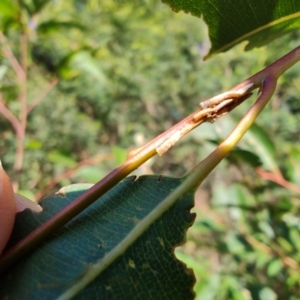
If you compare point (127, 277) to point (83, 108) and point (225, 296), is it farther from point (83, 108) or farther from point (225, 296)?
point (83, 108)

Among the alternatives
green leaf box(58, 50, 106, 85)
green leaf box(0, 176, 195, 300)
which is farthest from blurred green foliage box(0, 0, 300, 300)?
green leaf box(0, 176, 195, 300)

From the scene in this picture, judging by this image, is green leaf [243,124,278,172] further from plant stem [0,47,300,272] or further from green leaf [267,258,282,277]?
plant stem [0,47,300,272]

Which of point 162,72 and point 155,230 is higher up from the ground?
point 155,230

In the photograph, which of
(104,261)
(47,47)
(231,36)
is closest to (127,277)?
(104,261)

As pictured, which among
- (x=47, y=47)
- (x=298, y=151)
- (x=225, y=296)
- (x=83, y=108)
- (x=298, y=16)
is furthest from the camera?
(x=83, y=108)

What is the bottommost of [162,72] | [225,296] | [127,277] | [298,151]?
[162,72]

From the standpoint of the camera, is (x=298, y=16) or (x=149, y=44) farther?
(x=149, y=44)

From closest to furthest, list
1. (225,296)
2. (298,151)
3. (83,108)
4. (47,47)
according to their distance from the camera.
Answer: (298,151)
(225,296)
(47,47)
(83,108)

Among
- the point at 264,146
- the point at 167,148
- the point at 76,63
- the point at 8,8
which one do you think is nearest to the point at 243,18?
the point at 167,148

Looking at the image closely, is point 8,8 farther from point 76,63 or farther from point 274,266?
point 274,266
